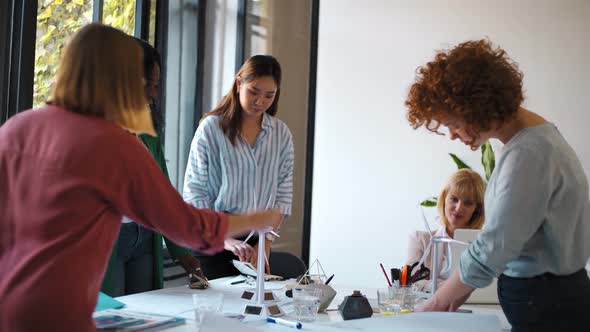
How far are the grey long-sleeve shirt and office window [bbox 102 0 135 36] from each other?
270 cm

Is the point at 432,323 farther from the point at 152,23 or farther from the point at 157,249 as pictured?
the point at 152,23

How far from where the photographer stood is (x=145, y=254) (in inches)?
107

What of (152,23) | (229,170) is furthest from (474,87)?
(152,23)

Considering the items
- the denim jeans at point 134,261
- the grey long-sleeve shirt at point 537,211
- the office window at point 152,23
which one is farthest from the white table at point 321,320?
the office window at point 152,23

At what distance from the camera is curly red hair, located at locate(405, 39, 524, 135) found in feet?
5.14

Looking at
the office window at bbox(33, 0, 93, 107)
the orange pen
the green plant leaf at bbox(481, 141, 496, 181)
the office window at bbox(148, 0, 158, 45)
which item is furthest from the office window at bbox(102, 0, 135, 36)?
the green plant leaf at bbox(481, 141, 496, 181)

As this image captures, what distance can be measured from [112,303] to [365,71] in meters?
3.39

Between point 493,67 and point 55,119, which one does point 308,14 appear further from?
point 55,119

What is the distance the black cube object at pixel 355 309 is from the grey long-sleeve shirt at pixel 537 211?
0.67m

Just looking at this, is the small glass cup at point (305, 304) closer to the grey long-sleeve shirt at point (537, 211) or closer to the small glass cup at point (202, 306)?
the small glass cup at point (202, 306)

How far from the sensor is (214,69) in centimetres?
454

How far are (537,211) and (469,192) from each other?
1.85m

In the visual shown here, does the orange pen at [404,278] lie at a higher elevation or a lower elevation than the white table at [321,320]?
higher

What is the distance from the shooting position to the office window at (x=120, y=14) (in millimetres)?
3740
